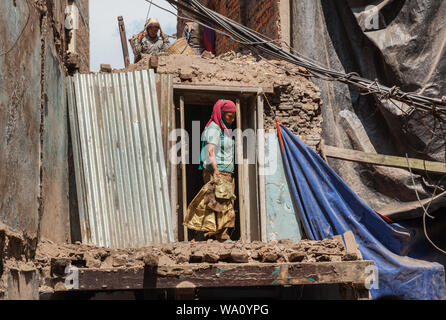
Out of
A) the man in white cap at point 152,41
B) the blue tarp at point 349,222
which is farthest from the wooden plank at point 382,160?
the man in white cap at point 152,41

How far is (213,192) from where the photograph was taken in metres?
6.65

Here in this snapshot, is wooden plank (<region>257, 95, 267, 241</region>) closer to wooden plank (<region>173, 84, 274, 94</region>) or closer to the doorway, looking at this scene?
the doorway

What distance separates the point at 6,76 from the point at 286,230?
432cm

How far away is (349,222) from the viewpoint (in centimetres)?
714

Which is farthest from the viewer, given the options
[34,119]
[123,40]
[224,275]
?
[123,40]

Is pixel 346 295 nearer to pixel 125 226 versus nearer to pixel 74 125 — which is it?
pixel 125 226

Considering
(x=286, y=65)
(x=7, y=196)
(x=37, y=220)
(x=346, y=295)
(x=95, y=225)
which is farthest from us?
(x=286, y=65)

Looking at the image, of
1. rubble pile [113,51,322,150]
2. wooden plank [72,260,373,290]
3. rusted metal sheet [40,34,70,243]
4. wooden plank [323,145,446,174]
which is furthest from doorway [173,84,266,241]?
wooden plank [72,260,373,290]

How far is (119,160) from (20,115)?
2.43 metres

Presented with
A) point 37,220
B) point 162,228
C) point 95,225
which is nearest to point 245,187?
point 162,228

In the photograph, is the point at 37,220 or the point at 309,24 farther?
the point at 309,24

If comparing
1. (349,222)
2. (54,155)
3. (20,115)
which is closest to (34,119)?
(20,115)

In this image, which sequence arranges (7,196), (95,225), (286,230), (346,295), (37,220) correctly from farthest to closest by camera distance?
1. (286,230)
2. (95,225)
3. (346,295)
4. (37,220)
5. (7,196)

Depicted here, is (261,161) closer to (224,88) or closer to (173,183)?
(224,88)
